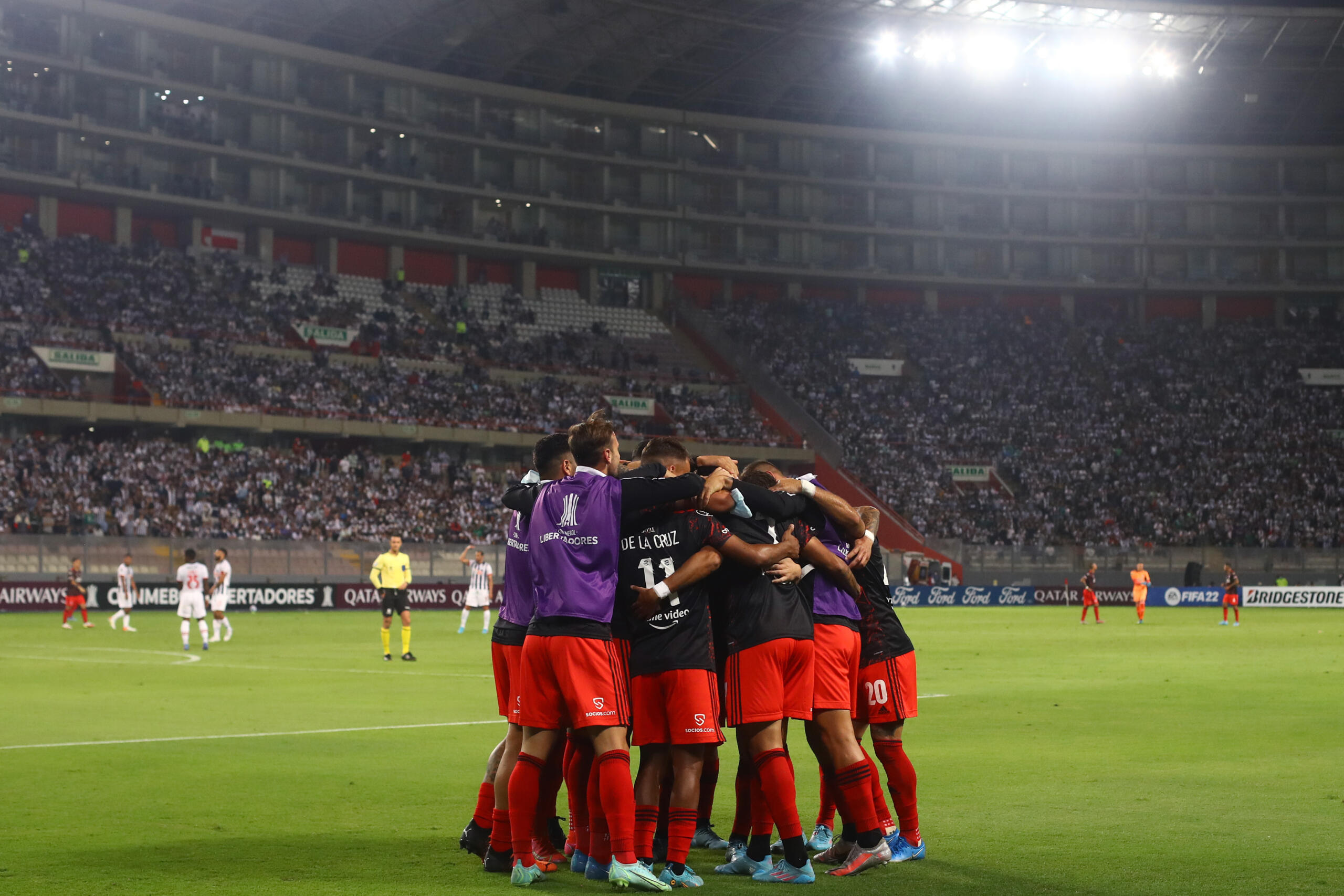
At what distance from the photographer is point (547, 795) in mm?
9250

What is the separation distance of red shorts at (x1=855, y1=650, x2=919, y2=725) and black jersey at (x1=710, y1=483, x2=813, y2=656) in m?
0.91

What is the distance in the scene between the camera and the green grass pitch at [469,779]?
8.62 metres

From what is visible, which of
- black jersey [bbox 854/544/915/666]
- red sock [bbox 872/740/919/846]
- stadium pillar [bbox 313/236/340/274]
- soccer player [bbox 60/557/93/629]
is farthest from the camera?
stadium pillar [bbox 313/236/340/274]

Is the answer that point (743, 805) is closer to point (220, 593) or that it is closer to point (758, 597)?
point (758, 597)

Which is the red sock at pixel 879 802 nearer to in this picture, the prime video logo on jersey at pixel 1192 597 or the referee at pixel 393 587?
the referee at pixel 393 587

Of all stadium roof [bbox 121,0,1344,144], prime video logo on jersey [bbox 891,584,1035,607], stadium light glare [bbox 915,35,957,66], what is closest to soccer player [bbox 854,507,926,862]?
prime video logo on jersey [bbox 891,584,1035,607]

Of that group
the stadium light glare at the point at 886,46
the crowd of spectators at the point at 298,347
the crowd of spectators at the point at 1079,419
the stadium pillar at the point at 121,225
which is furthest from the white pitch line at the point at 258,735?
the stadium light glare at the point at 886,46

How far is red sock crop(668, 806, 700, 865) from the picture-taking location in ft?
27.2

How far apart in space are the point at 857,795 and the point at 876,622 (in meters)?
1.33

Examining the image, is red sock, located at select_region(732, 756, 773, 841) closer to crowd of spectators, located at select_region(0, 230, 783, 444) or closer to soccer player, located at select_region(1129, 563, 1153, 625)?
soccer player, located at select_region(1129, 563, 1153, 625)

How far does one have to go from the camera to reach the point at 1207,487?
74.7 m

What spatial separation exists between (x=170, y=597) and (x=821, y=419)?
40.3 metres

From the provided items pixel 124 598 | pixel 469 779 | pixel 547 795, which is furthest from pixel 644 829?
pixel 124 598

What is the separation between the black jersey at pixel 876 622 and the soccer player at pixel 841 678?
5.0 inches
